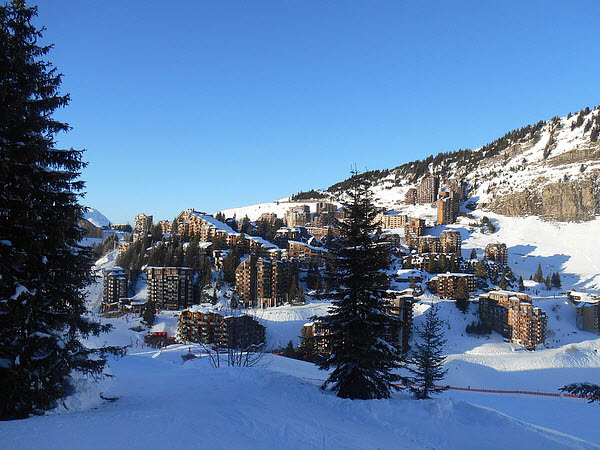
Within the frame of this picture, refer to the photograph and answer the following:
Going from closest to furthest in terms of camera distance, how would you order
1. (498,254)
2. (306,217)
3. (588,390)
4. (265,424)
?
(265,424), (588,390), (498,254), (306,217)

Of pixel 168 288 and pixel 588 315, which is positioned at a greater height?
pixel 168 288

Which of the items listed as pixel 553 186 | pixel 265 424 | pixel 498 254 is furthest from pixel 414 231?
pixel 265 424

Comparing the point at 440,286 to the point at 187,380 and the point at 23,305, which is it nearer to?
the point at 187,380

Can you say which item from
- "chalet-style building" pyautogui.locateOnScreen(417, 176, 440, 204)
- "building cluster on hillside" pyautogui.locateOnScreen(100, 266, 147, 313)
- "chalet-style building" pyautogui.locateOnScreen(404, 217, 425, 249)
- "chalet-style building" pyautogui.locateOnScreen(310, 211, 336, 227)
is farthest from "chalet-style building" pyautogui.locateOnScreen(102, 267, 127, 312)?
"chalet-style building" pyautogui.locateOnScreen(417, 176, 440, 204)

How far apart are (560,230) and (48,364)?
17214cm

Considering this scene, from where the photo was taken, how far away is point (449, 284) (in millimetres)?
78062

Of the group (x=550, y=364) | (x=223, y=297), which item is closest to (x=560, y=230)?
(x=550, y=364)

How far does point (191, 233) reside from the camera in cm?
11756

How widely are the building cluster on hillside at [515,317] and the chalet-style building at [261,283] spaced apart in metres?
35.9

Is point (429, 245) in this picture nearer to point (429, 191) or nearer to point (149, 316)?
point (149, 316)

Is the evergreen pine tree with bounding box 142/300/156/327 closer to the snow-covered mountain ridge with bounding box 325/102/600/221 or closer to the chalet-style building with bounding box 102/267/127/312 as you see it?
the chalet-style building with bounding box 102/267/127/312

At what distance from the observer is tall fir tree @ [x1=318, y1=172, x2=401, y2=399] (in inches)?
488

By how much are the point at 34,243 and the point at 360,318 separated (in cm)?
935

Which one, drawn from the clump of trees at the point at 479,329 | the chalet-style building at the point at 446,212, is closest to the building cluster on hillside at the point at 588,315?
the clump of trees at the point at 479,329
